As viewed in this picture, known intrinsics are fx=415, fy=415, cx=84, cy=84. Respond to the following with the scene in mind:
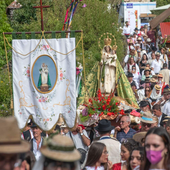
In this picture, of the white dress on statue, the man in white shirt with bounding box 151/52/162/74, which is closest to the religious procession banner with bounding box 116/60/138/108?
the white dress on statue

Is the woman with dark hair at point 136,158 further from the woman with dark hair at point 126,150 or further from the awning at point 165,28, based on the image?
the awning at point 165,28

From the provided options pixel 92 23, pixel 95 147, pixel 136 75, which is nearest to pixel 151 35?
pixel 92 23

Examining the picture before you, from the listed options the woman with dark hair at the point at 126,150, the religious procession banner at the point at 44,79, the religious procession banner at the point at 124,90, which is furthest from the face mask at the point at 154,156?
the religious procession banner at the point at 124,90

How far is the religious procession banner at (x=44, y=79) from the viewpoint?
7.82 metres

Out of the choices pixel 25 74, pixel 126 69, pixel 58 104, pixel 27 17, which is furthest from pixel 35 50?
pixel 27 17

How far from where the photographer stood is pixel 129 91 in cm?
1148

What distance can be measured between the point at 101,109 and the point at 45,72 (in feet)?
5.56

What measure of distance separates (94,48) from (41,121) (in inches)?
359

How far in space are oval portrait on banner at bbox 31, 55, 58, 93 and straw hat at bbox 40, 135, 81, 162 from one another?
194 inches

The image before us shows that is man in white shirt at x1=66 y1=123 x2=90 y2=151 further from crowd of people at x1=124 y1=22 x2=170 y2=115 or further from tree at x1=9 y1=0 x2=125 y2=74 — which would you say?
tree at x1=9 y1=0 x2=125 y2=74

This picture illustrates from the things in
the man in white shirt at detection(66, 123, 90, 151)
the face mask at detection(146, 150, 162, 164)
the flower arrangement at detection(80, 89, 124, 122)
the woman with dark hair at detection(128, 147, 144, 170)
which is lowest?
the man in white shirt at detection(66, 123, 90, 151)

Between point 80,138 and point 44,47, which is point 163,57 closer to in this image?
point 44,47

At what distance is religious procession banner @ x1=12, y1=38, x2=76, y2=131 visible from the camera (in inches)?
308

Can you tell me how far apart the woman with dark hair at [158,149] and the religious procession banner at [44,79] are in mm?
4208
